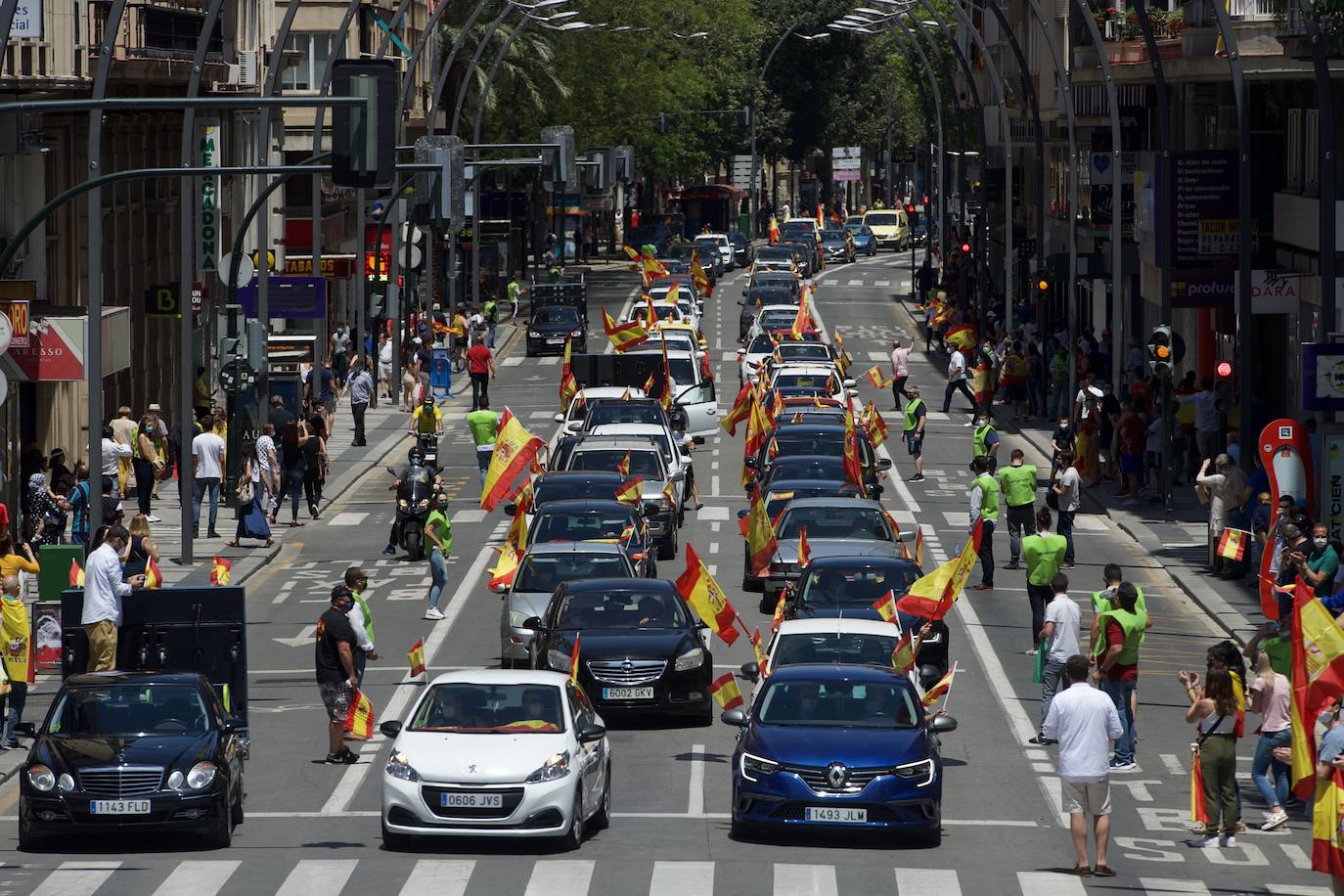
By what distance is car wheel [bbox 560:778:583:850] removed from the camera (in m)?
17.7

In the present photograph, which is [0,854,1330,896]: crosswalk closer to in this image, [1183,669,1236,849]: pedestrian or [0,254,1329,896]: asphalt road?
[0,254,1329,896]: asphalt road

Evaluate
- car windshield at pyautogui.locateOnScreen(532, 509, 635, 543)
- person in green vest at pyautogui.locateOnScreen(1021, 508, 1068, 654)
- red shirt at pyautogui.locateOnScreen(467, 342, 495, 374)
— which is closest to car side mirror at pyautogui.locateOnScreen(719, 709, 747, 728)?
person in green vest at pyautogui.locateOnScreen(1021, 508, 1068, 654)

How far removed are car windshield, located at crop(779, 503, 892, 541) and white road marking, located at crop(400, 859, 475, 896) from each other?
43.5ft

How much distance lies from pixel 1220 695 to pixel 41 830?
8.82 meters

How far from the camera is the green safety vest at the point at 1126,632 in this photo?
2056 cm

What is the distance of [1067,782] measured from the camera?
17.1 m

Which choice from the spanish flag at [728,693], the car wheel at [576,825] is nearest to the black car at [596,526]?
the spanish flag at [728,693]

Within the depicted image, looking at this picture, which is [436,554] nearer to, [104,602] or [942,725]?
[104,602]

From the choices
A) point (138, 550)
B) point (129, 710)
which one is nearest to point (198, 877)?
point (129, 710)

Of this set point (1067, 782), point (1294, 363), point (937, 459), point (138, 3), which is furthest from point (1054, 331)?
point (1067, 782)

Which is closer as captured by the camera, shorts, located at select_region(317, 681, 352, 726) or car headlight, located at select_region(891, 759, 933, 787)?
car headlight, located at select_region(891, 759, 933, 787)

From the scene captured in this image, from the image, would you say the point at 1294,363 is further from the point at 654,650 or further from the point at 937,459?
the point at 654,650

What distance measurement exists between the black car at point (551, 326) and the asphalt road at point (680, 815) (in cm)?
3711

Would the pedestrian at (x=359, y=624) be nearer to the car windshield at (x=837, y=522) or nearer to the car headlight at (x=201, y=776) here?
the car headlight at (x=201, y=776)
